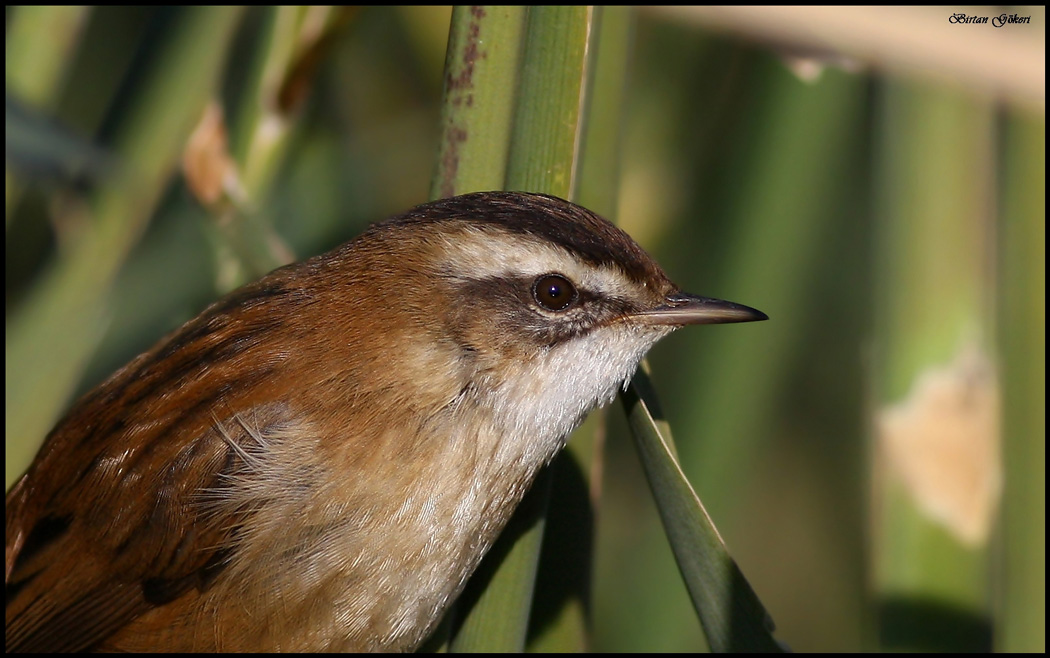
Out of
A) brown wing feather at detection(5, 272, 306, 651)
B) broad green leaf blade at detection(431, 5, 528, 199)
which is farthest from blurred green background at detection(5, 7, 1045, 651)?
broad green leaf blade at detection(431, 5, 528, 199)

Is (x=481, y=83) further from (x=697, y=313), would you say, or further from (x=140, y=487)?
(x=140, y=487)

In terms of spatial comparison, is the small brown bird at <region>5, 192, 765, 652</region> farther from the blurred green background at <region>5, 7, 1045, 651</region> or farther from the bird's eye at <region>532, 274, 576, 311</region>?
the blurred green background at <region>5, 7, 1045, 651</region>

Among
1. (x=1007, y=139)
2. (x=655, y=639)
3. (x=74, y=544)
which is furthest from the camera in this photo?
(x=655, y=639)

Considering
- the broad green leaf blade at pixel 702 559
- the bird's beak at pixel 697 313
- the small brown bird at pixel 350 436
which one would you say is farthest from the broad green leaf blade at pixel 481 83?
the broad green leaf blade at pixel 702 559

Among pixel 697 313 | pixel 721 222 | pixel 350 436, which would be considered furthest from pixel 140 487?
pixel 721 222

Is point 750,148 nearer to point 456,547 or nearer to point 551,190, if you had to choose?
point 551,190

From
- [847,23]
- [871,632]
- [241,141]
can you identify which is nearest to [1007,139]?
[847,23]

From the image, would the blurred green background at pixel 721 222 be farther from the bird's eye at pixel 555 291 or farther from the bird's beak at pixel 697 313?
the bird's eye at pixel 555 291
